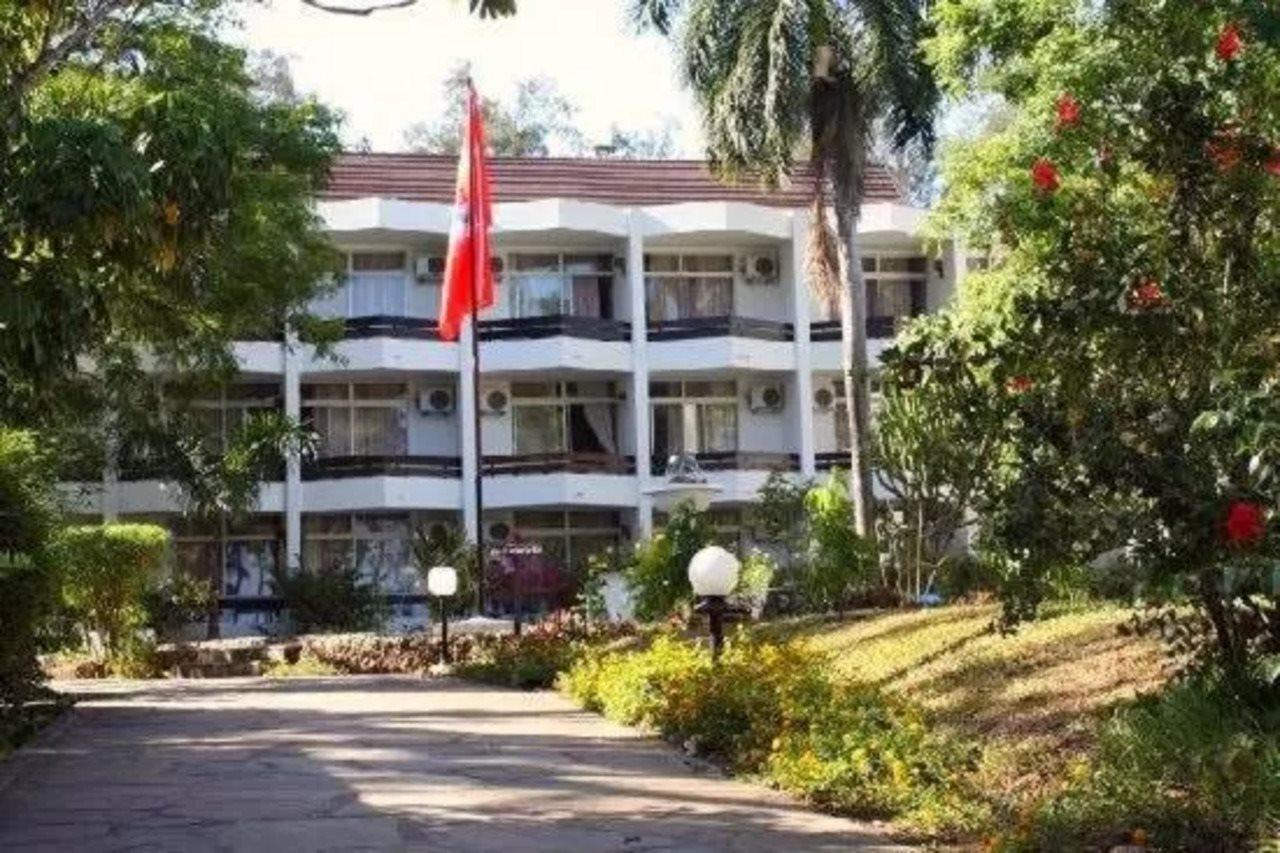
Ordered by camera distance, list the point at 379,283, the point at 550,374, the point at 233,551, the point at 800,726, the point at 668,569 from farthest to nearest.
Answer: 1. the point at 379,283
2. the point at 550,374
3. the point at 233,551
4. the point at 668,569
5. the point at 800,726

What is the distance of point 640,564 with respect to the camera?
Answer: 2539cm

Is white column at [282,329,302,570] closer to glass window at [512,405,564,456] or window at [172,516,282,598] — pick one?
window at [172,516,282,598]

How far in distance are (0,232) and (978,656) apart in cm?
707

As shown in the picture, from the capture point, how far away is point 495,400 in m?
41.2

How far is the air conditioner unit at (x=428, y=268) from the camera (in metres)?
41.2

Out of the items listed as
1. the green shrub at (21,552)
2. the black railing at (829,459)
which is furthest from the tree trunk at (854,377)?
the black railing at (829,459)

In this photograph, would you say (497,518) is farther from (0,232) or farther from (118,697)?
(0,232)

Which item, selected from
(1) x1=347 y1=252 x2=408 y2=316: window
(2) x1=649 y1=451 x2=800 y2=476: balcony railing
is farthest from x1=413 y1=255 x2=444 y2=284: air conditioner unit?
(2) x1=649 y1=451 x2=800 y2=476: balcony railing

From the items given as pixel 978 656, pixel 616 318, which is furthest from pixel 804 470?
pixel 978 656

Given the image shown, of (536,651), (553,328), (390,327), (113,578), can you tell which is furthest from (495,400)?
(536,651)

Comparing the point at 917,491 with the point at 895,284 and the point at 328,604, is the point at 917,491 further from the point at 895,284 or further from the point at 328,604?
the point at 895,284

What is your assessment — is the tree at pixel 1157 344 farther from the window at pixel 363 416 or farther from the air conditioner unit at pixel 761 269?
the air conditioner unit at pixel 761 269

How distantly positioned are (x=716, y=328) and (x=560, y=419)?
13.8 ft

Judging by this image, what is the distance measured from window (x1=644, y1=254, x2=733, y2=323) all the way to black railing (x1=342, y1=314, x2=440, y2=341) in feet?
17.0
